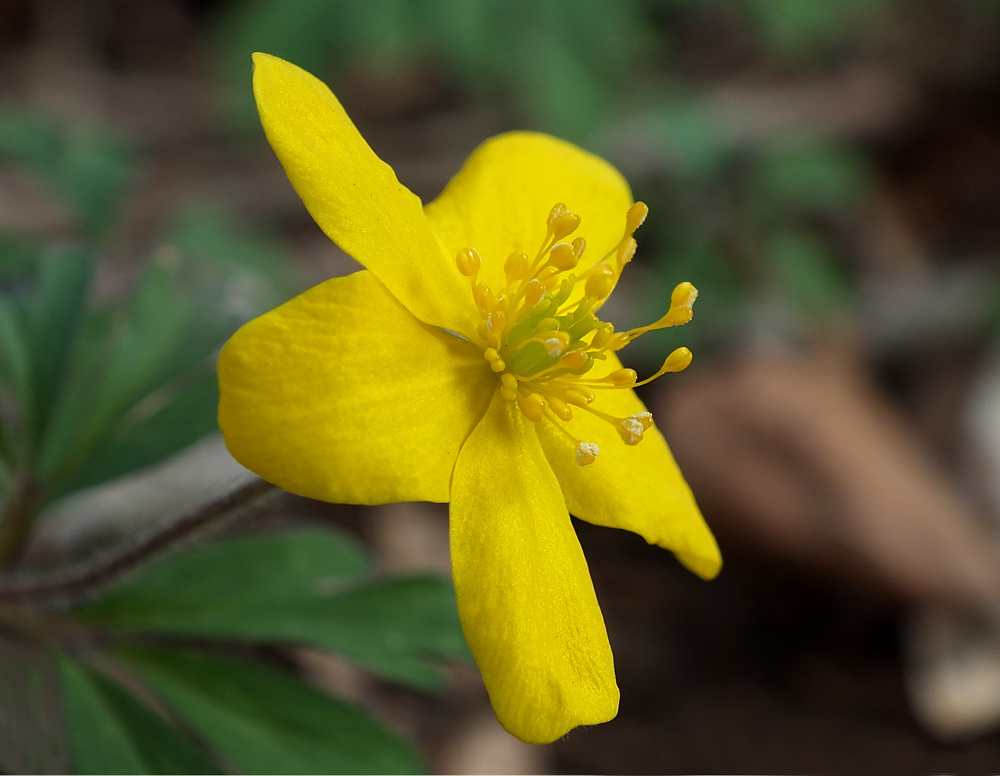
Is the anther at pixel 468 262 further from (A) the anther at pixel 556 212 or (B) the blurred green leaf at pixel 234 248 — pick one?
(B) the blurred green leaf at pixel 234 248

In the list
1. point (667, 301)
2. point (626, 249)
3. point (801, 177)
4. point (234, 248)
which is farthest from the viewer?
point (801, 177)

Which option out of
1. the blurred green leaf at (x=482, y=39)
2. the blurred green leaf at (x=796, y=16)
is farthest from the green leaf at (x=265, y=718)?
the blurred green leaf at (x=796, y=16)

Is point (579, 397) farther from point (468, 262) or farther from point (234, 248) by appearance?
point (234, 248)

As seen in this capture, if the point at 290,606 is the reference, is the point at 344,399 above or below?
above

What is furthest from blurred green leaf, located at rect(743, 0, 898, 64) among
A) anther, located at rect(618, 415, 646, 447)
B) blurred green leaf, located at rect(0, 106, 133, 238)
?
anther, located at rect(618, 415, 646, 447)

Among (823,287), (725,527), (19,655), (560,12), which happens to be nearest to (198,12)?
(560,12)

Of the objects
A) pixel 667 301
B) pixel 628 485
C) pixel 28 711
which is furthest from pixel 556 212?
pixel 667 301

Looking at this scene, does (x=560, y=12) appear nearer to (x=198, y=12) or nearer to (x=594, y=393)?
(x=198, y=12)
